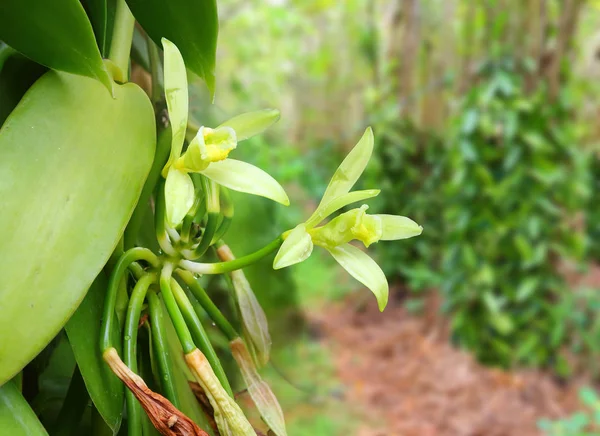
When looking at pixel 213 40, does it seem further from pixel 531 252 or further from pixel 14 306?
pixel 531 252

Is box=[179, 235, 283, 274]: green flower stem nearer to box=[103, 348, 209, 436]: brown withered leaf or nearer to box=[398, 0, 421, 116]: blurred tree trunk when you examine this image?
box=[103, 348, 209, 436]: brown withered leaf

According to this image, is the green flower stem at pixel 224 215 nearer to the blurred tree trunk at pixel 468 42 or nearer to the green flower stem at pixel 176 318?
the green flower stem at pixel 176 318

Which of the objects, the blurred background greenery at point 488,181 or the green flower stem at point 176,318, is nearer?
the green flower stem at point 176,318

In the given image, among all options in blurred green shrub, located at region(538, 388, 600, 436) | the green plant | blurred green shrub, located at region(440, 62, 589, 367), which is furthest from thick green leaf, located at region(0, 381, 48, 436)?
blurred green shrub, located at region(440, 62, 589, 367)

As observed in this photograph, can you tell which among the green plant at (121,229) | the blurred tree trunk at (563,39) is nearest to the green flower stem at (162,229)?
the green plant at (121,229)

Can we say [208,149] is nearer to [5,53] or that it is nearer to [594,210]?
[5,53]

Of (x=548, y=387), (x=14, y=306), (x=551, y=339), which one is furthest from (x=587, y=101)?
(x=14, y=306)

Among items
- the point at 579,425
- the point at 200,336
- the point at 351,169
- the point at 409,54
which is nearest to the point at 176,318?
the point at 200,336
